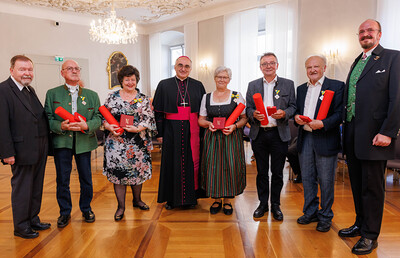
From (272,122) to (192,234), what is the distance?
1.32m

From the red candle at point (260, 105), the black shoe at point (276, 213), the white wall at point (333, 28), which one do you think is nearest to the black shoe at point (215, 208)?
the black shoe at point (276, 213)

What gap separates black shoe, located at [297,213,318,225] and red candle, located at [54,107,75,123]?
242 cm

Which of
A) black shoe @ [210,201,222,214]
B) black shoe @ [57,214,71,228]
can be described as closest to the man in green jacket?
→ black shoe @ [57,214,71,228]

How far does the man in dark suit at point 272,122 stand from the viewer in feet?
9.18

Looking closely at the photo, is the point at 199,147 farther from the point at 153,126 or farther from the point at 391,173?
the point at 391,173

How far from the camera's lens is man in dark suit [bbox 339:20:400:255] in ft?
7.02

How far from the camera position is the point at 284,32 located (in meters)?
6.88

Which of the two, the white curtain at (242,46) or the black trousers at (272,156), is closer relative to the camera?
the black trousers at (272,156)

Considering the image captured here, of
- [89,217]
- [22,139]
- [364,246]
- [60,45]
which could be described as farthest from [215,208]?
[60,45]

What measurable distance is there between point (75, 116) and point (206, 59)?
21.2 feet

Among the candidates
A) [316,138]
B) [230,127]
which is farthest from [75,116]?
[316,138]

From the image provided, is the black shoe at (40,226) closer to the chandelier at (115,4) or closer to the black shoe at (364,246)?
the black shoe at (364,246)

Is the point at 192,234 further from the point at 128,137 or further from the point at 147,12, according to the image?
the point at 147,12

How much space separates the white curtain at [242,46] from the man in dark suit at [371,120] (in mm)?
5515
